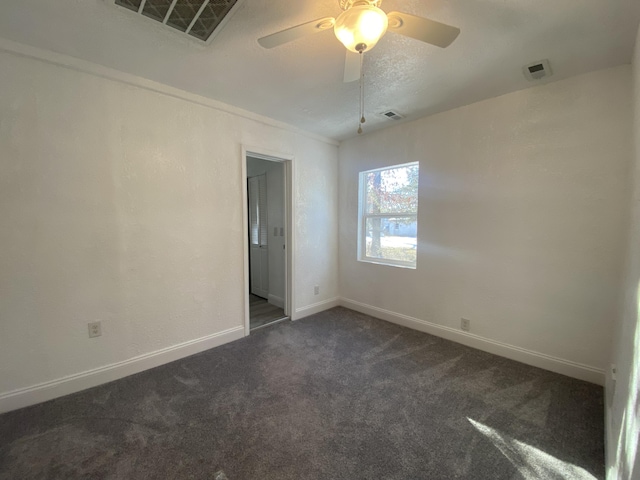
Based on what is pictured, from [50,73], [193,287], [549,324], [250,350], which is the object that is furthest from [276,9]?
[549,324]

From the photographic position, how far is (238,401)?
1907mm

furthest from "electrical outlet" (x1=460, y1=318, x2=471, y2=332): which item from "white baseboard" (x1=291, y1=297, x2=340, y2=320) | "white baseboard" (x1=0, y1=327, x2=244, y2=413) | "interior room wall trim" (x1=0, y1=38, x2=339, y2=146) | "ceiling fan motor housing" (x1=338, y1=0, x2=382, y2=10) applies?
"interior room wall trim" (x1=0, y1=38, x2=339, y2=146)

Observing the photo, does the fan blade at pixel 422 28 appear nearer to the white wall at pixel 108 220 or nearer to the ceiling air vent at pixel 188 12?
the ceiling air vent at pixel 188 12

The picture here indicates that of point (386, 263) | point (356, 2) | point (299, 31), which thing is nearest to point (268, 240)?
point (386, 263)

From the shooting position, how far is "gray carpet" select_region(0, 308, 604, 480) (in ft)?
4.60

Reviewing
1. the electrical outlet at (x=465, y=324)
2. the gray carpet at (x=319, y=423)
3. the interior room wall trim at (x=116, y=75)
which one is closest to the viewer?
the gray carpet at (x=319, y=423)

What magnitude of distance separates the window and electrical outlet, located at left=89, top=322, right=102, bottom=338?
287 centimetres

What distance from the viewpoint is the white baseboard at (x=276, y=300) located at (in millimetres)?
3990

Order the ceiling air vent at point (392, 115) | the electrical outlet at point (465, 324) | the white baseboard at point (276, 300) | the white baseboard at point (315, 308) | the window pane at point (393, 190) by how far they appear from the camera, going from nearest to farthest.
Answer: the electrical outlet at point (465, 324)
the ceiling air vent at point (392, 115)
the window pane at point (393, 190)
the white baseboard at point (315, 308)
the white baseboard at point (276, 300)

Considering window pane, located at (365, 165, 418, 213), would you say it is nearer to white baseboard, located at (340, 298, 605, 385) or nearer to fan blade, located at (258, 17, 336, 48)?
white baseboard, located at (340, 298, 605, 385)

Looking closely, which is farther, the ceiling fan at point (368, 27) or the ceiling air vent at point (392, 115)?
the ceiling air vent at point (392, 115)

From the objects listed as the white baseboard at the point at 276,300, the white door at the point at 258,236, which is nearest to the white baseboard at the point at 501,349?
the white baseboard at the point at 276,300

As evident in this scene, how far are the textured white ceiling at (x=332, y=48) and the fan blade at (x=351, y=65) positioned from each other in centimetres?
25

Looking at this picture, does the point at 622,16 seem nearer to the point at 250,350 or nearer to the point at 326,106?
the point at 326,106
